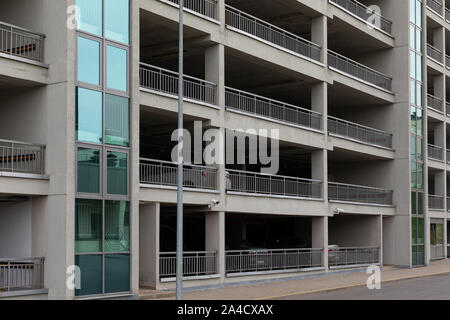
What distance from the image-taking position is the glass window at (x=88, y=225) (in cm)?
2016

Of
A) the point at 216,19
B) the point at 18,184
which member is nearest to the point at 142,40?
the point at 216,19

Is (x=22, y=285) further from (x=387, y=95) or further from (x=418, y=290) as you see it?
(x=387, y=95)

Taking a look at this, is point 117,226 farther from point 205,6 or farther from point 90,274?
point 205,6

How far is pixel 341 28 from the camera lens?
36.2 m

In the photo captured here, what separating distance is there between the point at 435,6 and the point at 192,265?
1146 inches

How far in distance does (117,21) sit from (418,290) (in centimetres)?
1508

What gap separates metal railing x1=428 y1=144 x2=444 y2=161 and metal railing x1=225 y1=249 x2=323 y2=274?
1580 cm

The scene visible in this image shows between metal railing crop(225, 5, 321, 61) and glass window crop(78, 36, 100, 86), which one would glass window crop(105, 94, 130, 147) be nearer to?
glass window crop(78, 36, 100, 86)

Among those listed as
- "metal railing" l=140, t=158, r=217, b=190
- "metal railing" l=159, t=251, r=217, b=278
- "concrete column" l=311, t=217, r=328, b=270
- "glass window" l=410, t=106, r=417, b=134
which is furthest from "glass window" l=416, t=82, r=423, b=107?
"metal railing" l=159, t=251, r=217, b=278

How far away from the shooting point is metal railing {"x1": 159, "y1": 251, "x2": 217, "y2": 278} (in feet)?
80.7

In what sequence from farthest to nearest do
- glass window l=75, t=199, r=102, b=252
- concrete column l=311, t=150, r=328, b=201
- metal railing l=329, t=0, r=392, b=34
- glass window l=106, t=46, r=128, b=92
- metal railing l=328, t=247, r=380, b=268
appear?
metal railing l=329, t=0, r=392, b=34 → metal railing l=328, t=247, r=380, b=268 → concrete column l=311, t=150, r=328, b=201 → glass window l=106, t=46, r=128, b=92 → glass window l=75, t=199, r=102, b=252

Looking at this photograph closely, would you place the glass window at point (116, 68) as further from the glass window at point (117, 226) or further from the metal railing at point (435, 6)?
the metal railing at point (435, 6)

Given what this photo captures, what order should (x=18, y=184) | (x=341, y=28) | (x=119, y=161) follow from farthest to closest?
1. (x=341, y=28)
2. (x=119, y=161)
3. (x=18, y=184)

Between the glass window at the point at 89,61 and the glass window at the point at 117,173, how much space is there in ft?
7.81
